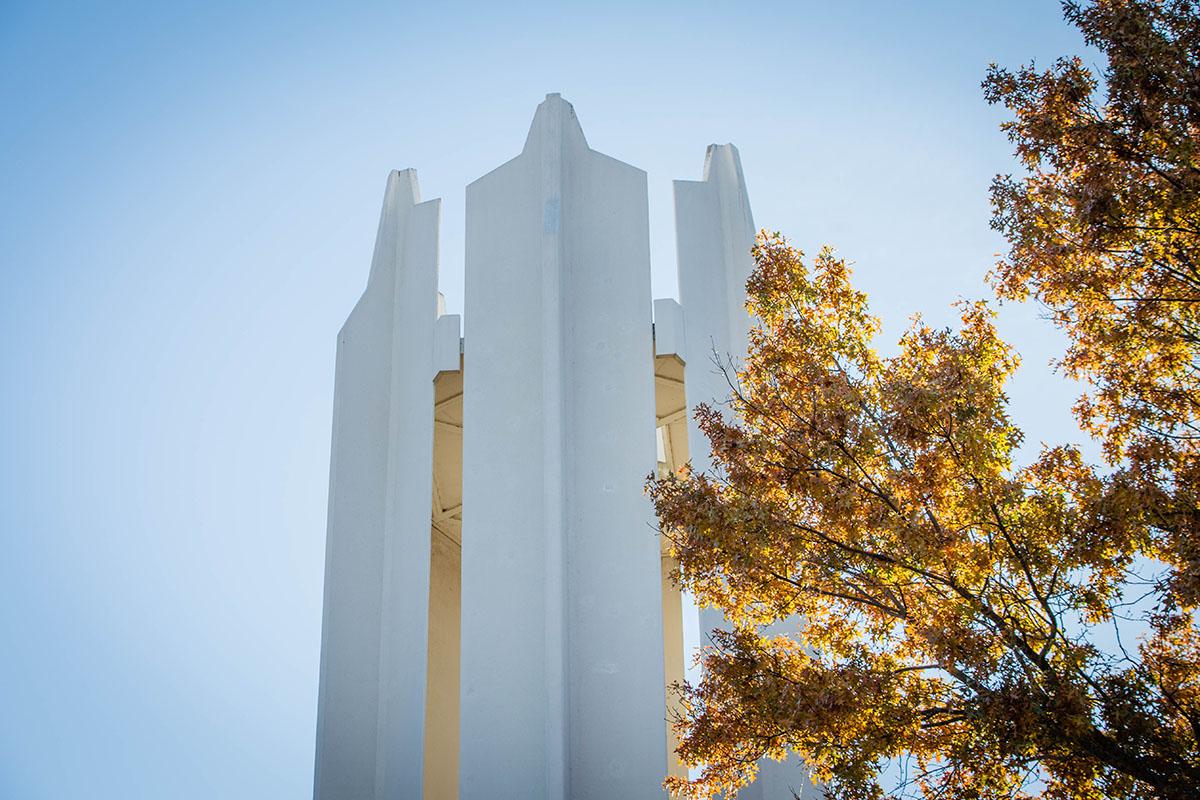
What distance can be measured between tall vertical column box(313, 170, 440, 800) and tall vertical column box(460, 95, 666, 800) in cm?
98

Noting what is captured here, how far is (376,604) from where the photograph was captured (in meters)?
15.1

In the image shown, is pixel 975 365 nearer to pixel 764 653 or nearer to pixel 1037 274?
pixel 1037 274

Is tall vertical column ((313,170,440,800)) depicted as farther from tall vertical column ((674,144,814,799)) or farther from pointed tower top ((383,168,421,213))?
tall vertical column ((674,144,814,799))

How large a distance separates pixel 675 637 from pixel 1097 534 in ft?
43.7

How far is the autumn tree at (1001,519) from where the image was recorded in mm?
6945

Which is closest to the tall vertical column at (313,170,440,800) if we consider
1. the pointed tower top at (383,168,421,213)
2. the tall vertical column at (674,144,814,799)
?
the pointed tower top at (383,168,421,213)

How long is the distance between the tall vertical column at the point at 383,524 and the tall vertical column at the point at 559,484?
0.98 m

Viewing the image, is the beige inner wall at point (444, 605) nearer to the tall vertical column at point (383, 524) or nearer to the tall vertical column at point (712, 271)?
the tall vertical column at point (383, 524)

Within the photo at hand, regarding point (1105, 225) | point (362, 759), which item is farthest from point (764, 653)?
point (362, 759)

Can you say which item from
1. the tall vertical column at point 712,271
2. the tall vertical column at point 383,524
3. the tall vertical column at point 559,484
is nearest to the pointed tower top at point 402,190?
the tall vertical column at point 383,524

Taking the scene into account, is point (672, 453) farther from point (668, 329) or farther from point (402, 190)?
point (402, 190)

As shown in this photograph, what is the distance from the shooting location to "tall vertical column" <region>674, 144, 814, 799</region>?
1395 cm

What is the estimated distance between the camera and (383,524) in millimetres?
15508

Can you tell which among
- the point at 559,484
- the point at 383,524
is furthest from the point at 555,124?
the point at 383,524
